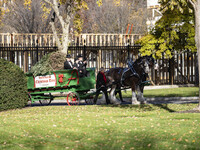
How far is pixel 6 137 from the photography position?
8.83m

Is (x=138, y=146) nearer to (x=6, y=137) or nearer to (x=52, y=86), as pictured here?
(x=6, y=137)

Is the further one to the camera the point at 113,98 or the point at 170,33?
the point at 170,33

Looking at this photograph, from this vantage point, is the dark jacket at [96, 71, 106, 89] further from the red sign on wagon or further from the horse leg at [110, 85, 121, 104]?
the red sign on wagon

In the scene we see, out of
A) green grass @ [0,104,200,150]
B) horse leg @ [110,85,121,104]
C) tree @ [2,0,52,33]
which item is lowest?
green grass @ [0,104,200,150]

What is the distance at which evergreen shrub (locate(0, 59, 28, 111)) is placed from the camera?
15406 mm

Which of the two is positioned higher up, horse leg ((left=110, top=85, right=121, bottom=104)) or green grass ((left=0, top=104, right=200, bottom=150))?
horse leg ((left=110, top=85, right=121, bottom=104))

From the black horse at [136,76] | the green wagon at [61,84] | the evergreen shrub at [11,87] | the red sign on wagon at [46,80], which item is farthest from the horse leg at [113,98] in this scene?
the evergreen shrub at [11,87]

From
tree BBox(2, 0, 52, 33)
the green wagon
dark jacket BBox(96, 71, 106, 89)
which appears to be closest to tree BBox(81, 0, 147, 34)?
tree BBox(2, 0, 52, 33)

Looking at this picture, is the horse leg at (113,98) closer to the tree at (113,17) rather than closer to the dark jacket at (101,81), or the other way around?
the dark jacket at (101,81)

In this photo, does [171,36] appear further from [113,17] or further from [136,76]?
[113,17]

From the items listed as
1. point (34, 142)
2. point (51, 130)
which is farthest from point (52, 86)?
point (34, 142)

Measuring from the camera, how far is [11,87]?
51.1ft

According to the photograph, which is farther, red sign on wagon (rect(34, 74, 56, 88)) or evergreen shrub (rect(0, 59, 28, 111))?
red sign on wagon (rect(34, 74, 56, 88))

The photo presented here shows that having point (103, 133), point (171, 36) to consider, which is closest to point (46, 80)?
point (103, 133)
